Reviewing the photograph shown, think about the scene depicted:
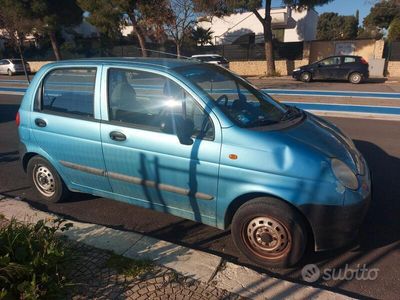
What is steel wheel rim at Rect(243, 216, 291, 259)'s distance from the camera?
2.99 metres

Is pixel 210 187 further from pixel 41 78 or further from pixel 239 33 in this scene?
pixel 239 33

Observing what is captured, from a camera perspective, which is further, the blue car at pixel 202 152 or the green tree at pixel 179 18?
the green tree at pixel 179 18

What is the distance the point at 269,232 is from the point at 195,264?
2.22 feet

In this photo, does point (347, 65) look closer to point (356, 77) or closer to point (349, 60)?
point (349, 60)

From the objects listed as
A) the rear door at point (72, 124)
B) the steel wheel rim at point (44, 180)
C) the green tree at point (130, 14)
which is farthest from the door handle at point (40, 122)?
the green tree at point (130, 14)

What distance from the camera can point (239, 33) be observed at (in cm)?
3966

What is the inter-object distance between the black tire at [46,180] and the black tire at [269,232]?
2323mm

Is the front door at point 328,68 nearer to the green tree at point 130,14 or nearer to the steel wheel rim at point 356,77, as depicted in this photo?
the steel wheel rim at point 356,77

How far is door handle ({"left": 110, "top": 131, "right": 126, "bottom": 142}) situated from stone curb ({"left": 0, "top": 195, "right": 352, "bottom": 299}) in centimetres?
91

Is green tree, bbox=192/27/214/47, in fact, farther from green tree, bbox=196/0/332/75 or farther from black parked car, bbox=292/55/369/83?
black parked car, bbox=292/55/369/83

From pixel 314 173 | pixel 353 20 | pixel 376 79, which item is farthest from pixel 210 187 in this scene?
pixel 353 20

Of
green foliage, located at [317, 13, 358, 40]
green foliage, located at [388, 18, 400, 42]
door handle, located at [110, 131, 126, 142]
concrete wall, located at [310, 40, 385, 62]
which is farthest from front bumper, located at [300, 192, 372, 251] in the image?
green foliage, located at [317, 13, 358, 40]

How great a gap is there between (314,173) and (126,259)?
1.71 meters

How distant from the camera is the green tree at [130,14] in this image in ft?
67.6
